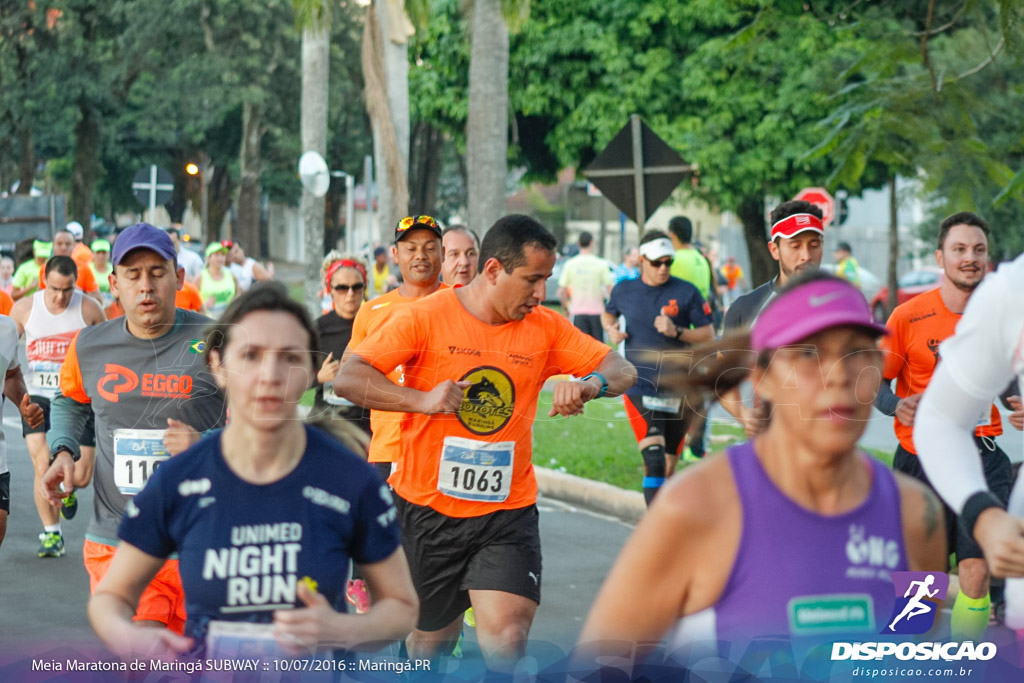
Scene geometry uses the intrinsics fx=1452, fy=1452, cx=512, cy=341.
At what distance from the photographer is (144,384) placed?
4.99 metres

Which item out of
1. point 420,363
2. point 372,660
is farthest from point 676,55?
point 372,660

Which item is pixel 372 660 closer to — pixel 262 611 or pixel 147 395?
pixel 262 611

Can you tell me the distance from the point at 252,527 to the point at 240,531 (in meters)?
0.03

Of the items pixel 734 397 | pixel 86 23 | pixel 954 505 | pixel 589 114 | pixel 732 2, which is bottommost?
pixel 954 505

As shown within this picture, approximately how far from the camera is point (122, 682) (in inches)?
123

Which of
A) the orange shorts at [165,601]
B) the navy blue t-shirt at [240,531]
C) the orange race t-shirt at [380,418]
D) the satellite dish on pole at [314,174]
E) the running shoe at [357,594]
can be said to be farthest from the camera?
the satellite dish on pole at [314,174]

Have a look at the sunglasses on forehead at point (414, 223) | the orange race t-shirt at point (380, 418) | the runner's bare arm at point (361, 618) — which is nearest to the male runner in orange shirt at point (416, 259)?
the sunglasses on forehead at point (414, 223)

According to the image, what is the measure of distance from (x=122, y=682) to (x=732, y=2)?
8451mm

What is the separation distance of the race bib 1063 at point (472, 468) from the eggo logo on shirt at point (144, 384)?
957 mm

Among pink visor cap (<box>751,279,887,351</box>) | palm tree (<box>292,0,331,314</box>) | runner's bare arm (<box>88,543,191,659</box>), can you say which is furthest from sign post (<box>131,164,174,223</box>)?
pink visor cap (<box>751,279,887,351</box>)

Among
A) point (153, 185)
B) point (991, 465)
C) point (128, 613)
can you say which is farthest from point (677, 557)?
point (153, 185)

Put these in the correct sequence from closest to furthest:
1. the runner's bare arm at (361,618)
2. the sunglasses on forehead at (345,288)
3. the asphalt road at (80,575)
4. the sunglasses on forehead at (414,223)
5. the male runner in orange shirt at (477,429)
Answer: the runner's bare arm at (361,618), the male runner in orange shirt at (477,429), the asphalt road at (80,575), the sunglasses on forehead at (414,223), the sunglasses on forehead at (345,288)

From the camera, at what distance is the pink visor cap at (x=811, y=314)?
2.60 m

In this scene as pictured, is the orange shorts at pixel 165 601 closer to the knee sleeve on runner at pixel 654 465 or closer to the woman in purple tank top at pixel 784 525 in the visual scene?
the woman in purple tank top at pixel 784 525
